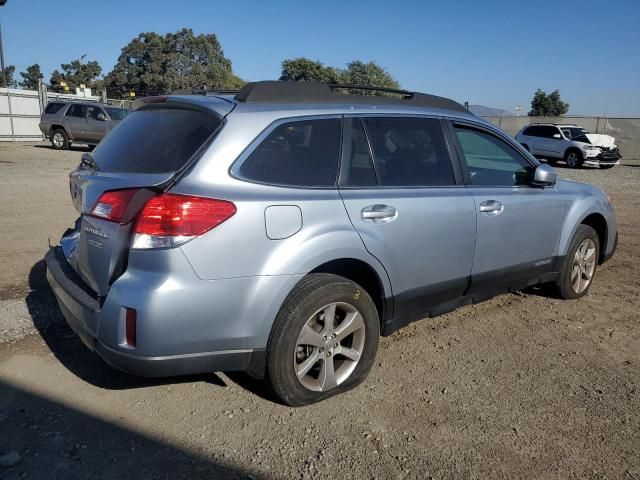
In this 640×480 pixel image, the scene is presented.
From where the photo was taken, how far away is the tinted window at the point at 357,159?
10.9ft

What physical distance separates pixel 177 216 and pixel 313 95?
4.12ft

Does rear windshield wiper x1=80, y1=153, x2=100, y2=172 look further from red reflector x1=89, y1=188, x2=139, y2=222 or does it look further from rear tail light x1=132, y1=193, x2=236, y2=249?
rear tail light x1=132, y1=193, x2=236, y2=249

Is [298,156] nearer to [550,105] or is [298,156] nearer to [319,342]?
[319,342]

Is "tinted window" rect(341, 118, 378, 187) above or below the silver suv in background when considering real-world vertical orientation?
below

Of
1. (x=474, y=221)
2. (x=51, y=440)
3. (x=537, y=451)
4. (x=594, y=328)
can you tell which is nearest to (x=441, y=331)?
(x=474, y=221)

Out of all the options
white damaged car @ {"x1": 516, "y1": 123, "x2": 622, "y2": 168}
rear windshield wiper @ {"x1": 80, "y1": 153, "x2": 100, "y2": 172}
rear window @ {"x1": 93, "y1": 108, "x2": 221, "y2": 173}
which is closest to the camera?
rear window @ {"x1": 93, "y1": 108, "x2": 221, "y2": 173}

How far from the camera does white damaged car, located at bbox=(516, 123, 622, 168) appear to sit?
21.2 m

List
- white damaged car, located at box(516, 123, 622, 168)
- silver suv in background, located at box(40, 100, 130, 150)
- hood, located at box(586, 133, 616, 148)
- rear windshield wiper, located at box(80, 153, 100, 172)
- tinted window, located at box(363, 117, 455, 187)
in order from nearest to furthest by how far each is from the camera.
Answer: rear windshield wiper, located at box(80, 153, 100, 172) < tinted window, located at box(363, 117, 455, 187) < silver suv in background, located at box(40, 100, 130, 150) < white damaged car, located at box(516, 123, 622, 168) < hood, located at box(586, 133, 616, 148)

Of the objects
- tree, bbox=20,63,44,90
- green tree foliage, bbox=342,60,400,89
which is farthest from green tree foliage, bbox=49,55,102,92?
green tree foliage, bbox=342,60,400,89

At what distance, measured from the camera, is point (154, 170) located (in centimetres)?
293

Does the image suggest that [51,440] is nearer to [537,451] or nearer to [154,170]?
[154,170]

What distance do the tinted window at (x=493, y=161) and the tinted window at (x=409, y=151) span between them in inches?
14.0

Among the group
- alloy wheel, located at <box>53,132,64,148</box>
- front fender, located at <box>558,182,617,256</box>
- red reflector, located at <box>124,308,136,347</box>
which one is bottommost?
red reflector, located at <box>124,308,136,347</box>

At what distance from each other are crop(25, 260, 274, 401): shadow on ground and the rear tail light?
1100 millimetres
